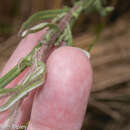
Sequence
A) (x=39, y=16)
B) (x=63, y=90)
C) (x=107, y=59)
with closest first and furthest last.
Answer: (x=63, y=90)
(x=39, y=16)
(x=107, y=59)

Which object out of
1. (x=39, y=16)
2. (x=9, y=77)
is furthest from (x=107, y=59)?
(x=9, y=77)

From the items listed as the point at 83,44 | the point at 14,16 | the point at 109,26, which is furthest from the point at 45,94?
the point at 14,16

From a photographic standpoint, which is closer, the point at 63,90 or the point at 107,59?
the point at 63,90

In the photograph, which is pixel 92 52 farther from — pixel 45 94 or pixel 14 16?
pixel 45 94

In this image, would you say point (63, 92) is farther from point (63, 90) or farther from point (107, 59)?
point (107, 59)

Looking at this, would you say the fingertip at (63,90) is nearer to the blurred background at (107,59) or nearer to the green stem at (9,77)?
the green stem at (9,77)
